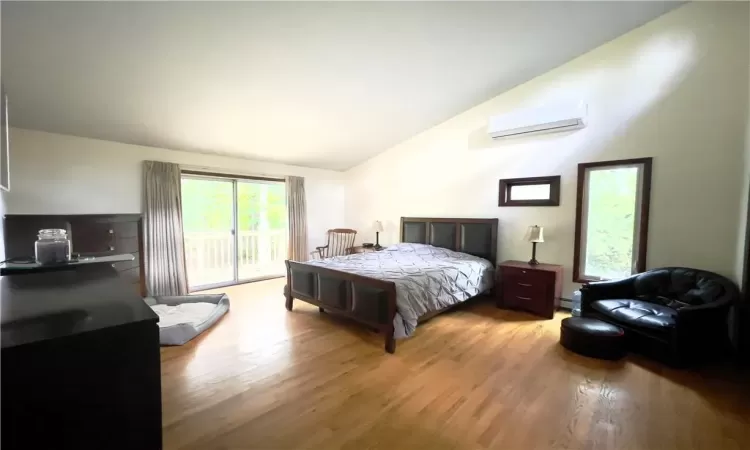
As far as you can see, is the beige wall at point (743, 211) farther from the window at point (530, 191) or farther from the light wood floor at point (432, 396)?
the window at point (530, 191)

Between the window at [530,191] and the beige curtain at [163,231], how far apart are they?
4.75m

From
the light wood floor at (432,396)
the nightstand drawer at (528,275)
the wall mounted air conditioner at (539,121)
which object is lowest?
the light wood floor at (432,396)

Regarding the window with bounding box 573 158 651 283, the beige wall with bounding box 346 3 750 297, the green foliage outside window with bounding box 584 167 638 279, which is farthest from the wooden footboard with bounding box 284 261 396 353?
the green foliage outside window with bounding box 584 167 638 279

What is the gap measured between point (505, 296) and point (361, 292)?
79.8 inches

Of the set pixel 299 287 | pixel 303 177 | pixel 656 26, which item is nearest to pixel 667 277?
pixel 656 26

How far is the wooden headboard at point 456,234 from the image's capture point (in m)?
4.53

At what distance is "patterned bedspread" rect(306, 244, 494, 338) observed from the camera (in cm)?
299

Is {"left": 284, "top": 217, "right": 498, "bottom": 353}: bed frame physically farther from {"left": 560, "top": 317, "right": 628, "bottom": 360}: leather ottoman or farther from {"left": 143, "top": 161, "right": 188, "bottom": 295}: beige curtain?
{"left": 143, "top": 161, "right": 188, "bottom": 295}: beige curtain

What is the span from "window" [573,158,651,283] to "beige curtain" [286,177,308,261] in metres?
4.46

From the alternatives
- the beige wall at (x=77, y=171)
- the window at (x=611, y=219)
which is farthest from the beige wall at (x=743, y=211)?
the beige wall at (x=77, y=171)

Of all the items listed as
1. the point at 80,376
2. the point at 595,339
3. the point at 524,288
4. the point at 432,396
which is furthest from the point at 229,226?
the point at 595,339

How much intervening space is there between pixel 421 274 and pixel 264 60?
8.76 ft

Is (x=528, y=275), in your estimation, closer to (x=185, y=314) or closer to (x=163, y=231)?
(x=185, y=314)

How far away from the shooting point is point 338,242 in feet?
21.6
